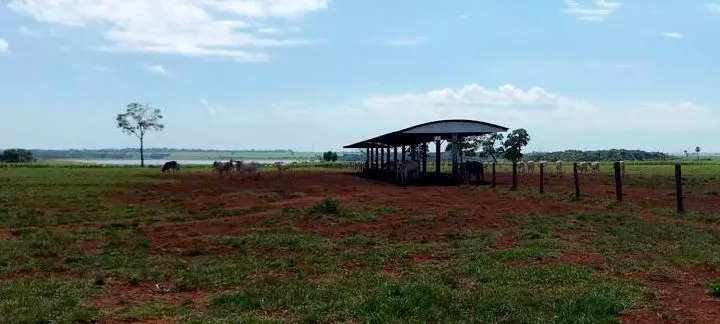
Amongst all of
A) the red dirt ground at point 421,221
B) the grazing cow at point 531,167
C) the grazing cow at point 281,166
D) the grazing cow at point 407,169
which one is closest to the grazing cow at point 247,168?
the grazing cow at point 281,166

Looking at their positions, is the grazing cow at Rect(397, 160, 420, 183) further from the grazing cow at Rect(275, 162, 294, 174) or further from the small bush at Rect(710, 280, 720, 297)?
the small bush at Rect(710, 280, 720, 297)

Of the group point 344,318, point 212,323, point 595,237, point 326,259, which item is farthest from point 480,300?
point 595,237

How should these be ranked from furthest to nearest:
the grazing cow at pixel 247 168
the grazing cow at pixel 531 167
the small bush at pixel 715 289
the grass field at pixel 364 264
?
the grazing cow at pixel 531 167 < the grazing cow at pixel 247 168 < the small bush at pixel 715 289 < the grass field at pixel 364 264

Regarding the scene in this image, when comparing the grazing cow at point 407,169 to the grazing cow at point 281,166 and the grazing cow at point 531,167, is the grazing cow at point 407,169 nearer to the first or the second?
the grazing cow at point 281,166

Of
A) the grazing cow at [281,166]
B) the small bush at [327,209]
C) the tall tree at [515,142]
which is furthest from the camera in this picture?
the tall tree at [515,142]

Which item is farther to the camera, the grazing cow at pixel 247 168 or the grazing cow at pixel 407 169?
the grazing cow at pixel 247 168

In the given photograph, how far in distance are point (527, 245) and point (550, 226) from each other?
3.22 m

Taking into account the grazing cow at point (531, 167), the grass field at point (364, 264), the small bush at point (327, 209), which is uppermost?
the grazing cow at point (531, 167)

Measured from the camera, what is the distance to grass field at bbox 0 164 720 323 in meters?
7.43

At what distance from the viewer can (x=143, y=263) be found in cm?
1085

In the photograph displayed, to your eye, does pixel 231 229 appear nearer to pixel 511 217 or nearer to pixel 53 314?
pixel 511 217

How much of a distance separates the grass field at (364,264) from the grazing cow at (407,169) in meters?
15.2

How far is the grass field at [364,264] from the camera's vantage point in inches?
293

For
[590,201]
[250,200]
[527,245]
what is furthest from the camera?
[250,200]
